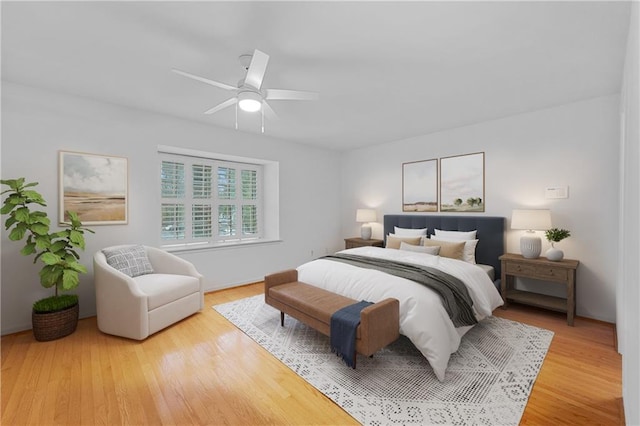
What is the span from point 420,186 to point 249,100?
3.37 metres

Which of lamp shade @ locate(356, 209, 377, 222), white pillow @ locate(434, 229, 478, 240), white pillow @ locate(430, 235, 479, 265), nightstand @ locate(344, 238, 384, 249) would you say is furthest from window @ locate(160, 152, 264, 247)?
white pillow @ locate(430, 235, 479, 265)

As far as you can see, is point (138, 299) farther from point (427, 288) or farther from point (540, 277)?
point (540, 277)

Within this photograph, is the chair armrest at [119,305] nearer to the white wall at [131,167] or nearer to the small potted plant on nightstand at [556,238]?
the white wall at [131,167]

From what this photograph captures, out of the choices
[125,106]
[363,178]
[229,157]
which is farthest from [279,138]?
[125,106]

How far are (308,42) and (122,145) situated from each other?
9.16ft

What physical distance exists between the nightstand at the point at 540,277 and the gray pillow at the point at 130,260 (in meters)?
4.43

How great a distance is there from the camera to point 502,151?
3.75 metres

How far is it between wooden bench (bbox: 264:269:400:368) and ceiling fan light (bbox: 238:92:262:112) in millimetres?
1804

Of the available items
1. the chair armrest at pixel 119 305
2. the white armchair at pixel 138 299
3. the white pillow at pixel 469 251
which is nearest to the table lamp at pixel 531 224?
the white pillow at pixel 469 251

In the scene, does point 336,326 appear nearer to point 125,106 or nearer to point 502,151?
point 502,151

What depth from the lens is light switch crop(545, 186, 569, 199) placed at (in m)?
3.26

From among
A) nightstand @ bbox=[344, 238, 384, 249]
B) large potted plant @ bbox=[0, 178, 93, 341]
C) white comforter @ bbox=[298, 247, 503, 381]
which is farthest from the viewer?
nightstand @ bbox=[344, 238, 384, 249]

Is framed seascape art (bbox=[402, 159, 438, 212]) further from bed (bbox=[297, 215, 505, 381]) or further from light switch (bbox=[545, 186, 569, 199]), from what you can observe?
light switch (bbox=[545, 186, 569, 199])

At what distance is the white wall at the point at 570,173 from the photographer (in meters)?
3.02
